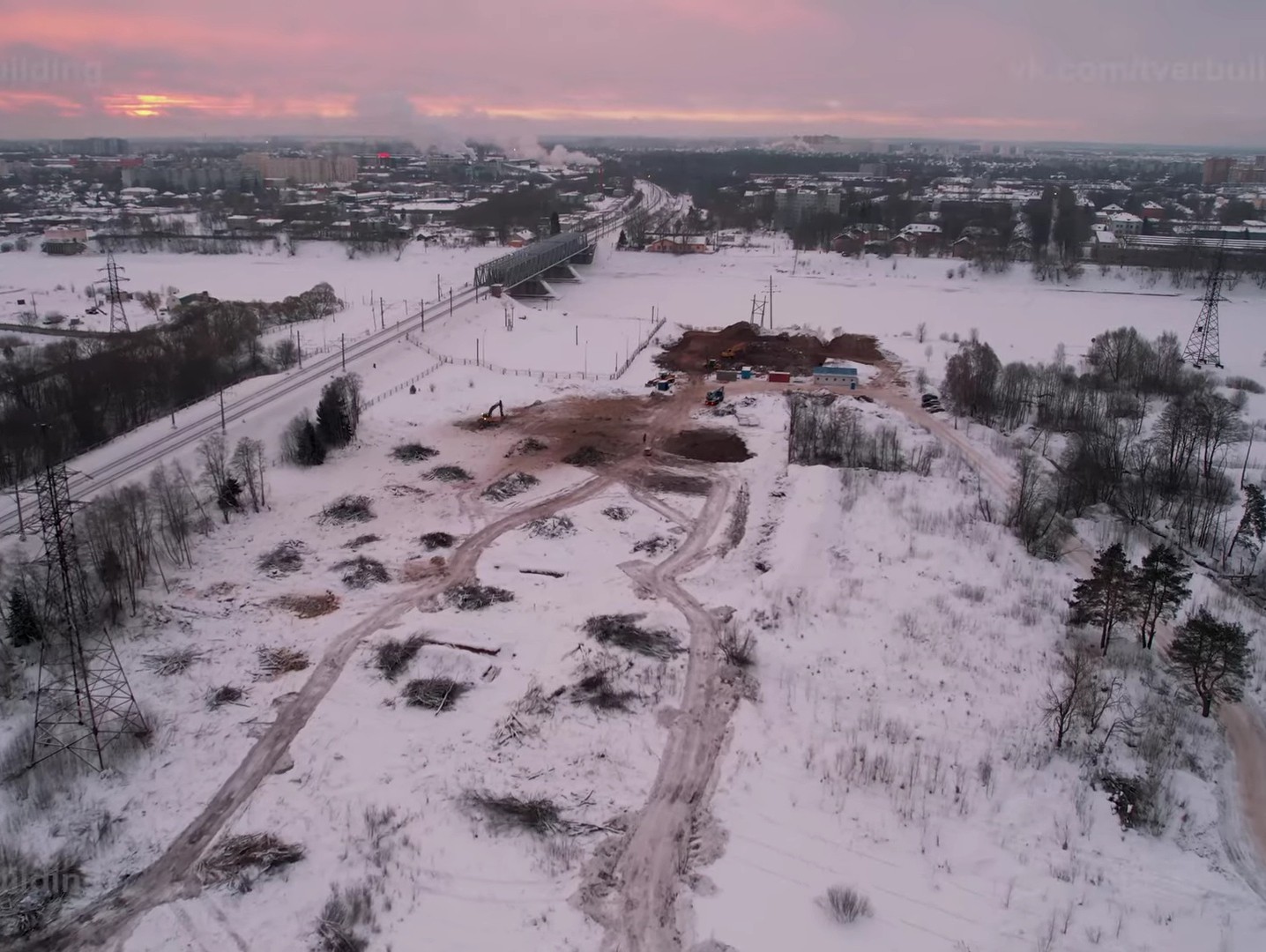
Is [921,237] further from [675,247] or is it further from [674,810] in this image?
[674,810]

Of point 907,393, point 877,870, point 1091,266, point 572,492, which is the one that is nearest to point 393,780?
point 877,870

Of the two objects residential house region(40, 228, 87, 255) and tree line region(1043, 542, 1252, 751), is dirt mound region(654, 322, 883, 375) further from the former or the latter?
residential house region(40, 228, 87, 255)

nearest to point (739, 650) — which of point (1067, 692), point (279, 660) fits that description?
point (1067, 692)

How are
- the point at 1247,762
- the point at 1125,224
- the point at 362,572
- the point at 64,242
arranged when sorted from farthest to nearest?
1. the point at 1125,224
2. the point at 64,242
3. the point at 362,572
4. the point at 1247,762

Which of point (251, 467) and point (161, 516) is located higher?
point (251, 467)

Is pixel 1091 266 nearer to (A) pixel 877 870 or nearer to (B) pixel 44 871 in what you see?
(A) pixel 877 870

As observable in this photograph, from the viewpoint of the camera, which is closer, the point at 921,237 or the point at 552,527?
the point at 552,527
